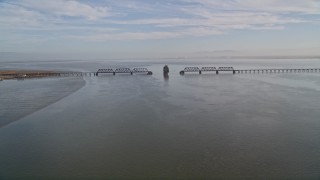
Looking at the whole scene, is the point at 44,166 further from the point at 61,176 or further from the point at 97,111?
the point at 97,111

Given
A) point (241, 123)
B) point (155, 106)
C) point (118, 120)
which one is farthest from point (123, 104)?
point (241, 123)

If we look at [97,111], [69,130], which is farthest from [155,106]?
[69,130]

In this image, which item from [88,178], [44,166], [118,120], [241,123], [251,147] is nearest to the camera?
[88,178]

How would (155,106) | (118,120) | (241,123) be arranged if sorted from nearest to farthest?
(241,123), (118,120), (155,106)

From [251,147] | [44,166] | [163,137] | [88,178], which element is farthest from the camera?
[163,137]

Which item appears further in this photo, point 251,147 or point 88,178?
point 251,147

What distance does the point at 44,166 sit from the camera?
12727 mm

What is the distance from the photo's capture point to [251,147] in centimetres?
1462

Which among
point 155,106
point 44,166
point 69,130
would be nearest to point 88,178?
point 44,166

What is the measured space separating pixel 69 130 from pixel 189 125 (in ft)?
23.1

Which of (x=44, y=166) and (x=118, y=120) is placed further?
(x=118, y=120)

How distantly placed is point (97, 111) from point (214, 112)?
351 inches

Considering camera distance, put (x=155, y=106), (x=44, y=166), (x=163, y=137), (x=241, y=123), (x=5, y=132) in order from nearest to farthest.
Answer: (x=44, y=166), (x=163, y=137), (x=5, y=132), (x=241, y=123), (x=155, y=106)

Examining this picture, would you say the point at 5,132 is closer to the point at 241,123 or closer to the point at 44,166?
the point at 44,166
